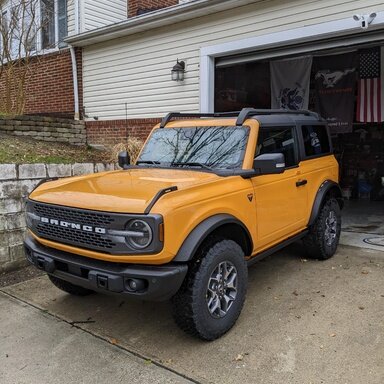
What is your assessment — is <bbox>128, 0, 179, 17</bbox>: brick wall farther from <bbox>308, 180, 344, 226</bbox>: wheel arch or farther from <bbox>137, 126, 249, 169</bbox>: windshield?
<bbox>308, 180, 344, 226</bbox>: wheel arch

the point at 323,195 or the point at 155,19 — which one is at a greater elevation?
the point at 155,19

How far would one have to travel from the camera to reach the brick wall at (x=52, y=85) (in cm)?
1094

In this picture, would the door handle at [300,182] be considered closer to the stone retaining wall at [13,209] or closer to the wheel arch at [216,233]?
the wheel arch at [216,233]

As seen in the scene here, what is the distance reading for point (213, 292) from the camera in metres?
3.51

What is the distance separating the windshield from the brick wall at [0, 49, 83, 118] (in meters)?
6.64

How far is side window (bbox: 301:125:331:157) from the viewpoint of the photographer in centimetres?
532

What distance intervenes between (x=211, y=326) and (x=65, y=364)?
1.18 m

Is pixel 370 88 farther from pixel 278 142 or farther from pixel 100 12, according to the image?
pixel 100 12

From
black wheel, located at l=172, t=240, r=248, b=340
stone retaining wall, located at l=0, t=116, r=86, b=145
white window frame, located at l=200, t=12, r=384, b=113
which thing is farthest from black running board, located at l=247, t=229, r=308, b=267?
stone retaining wall, located at l=0, t=116, r=86, b=145

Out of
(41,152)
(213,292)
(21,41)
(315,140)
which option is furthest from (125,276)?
(21,41)

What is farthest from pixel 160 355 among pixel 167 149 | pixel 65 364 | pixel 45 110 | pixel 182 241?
pixel 45 110

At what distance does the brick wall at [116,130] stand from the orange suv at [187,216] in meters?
4.54

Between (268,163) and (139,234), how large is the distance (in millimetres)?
1420

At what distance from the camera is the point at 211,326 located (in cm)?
346
